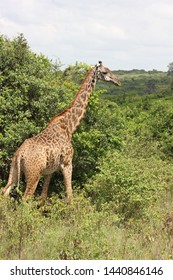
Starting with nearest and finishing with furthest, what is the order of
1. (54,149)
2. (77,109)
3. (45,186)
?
(54,149) → (45,186) → (77,109)

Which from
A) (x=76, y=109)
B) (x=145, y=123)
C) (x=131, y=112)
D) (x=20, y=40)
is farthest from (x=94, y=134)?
(x=131, y=112)

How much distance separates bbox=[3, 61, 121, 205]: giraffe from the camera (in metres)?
8.35

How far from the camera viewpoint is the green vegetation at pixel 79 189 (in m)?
6.79

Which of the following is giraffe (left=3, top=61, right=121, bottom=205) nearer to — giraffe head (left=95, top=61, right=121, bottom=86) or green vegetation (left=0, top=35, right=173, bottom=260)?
giraffe head (left=95, top=61, right=121, bottom=86)

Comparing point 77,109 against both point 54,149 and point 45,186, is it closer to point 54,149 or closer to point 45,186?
point 54,149

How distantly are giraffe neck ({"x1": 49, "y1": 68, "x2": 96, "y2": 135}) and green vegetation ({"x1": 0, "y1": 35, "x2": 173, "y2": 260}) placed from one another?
→ 446 mm

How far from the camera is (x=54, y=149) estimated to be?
8914 millimetres

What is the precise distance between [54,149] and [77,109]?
1.35 metres

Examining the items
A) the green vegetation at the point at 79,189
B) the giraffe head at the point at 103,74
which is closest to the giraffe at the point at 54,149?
the giraffe head at the point at 103,74

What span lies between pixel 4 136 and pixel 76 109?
147 centimetres

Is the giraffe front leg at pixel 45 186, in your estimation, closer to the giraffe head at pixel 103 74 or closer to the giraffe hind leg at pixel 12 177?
the giraffe hind leg at pixel 12 177

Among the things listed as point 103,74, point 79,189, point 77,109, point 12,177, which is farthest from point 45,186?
point 103,74

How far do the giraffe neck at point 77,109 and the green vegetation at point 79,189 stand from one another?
446mm
